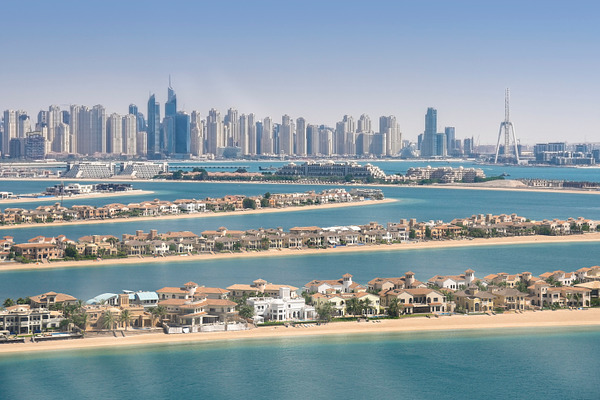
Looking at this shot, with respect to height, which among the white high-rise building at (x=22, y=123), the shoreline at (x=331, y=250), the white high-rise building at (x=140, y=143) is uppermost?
the white high-rise building at (x=22, y=123)

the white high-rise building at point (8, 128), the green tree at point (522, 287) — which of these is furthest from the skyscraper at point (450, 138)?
the green tree at point (522, 287)

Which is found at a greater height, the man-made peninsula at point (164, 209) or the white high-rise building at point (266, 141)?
the white high-rise building at point (266, 141)

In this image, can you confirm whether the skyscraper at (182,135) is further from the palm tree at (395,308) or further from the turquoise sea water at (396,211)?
the palm tree at (395,308)

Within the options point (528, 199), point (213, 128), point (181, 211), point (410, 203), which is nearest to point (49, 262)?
point (181, 211)

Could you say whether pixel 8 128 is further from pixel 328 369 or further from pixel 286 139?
pixel 328 369

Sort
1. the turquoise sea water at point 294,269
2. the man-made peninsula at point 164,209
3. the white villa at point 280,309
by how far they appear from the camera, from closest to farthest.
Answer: the white villa at point 280,309 < the turquoise sea water at point 294,269 < the man-made peninsula at point 164,209

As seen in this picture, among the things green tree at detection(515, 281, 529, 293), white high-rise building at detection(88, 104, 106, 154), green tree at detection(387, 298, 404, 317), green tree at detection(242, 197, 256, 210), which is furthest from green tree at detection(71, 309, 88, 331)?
white high-rise building at detection(88, 104, 106, 154)

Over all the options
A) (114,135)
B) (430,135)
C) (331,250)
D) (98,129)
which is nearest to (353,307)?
(331,250)

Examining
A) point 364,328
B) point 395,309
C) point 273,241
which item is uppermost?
point 273,241
